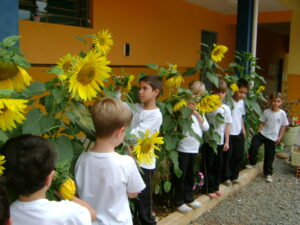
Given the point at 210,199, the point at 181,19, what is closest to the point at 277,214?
the point at 210,199

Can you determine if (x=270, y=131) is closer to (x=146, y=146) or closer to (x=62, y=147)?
(x=146, y=146)

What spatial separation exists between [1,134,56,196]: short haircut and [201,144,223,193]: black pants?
259 cm

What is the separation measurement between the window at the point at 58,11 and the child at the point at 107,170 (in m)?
3.33

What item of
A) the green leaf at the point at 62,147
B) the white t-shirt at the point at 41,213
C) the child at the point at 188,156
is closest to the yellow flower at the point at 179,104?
the child at the point at 188,156

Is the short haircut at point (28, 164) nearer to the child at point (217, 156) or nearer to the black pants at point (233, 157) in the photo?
the child at point (217, 156)

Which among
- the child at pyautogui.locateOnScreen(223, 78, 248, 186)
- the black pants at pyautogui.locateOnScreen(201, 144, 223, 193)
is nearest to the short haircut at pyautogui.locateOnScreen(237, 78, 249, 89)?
the child at pyautogui.locateOnScreen(223, 78, 248, 186)

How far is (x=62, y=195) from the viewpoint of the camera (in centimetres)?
144

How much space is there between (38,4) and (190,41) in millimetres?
3875

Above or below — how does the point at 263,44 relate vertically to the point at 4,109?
above

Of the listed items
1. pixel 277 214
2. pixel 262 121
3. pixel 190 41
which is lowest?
pixel 277 214

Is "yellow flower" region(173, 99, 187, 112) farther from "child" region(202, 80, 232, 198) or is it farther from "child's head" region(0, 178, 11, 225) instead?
"child's head" region(0, 178, 11, 225)

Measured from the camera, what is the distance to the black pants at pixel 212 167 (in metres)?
3.74

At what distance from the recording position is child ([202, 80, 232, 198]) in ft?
12.1

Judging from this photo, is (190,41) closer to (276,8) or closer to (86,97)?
(276,8)
